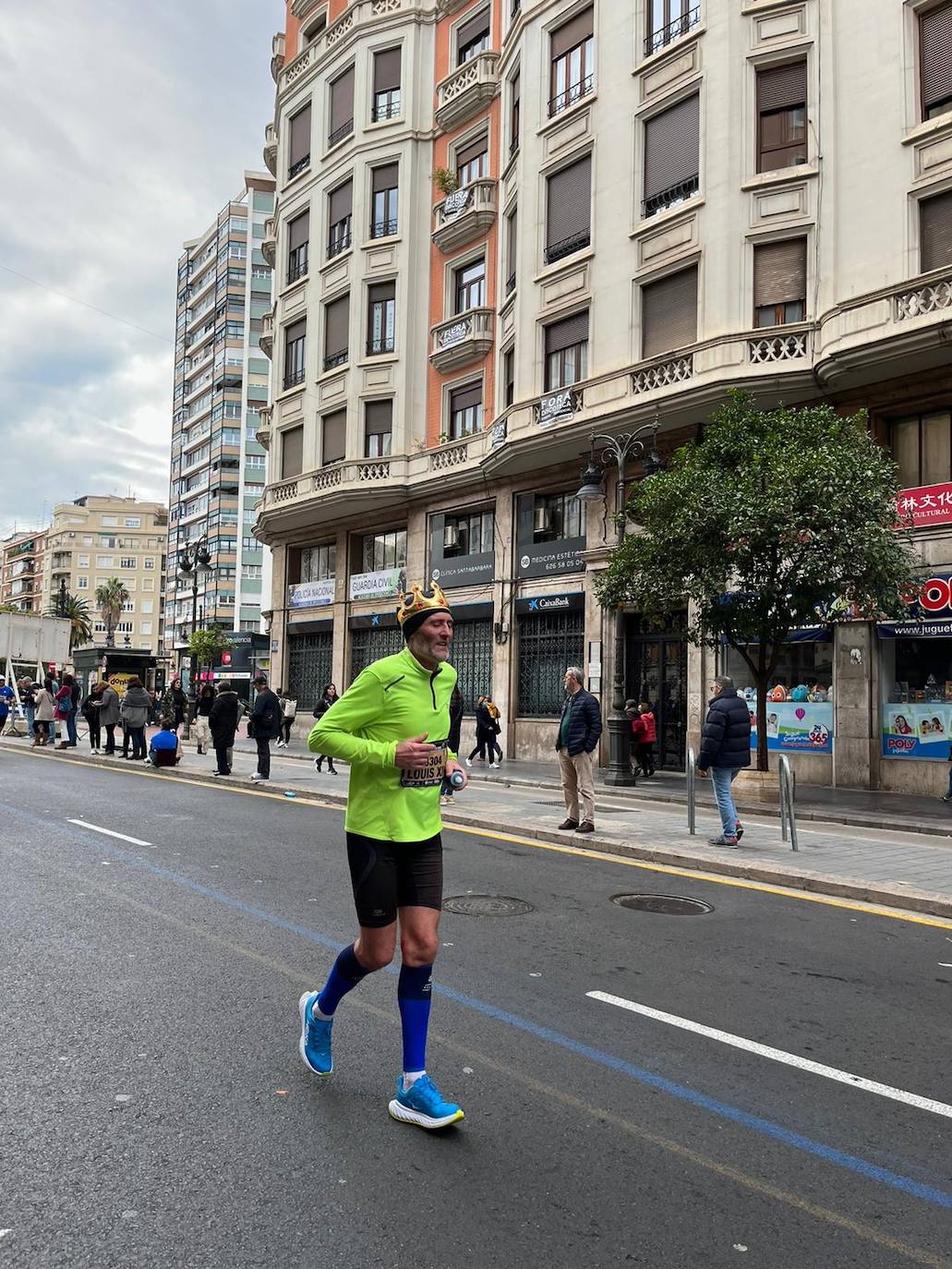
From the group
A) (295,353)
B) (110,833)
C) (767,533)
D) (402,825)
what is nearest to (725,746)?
(767,533)

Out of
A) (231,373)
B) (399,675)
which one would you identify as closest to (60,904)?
(399,675)

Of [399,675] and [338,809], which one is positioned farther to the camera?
[338,809]

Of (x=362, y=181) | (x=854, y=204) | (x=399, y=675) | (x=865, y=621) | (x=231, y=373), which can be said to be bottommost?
(x=399, y=675)

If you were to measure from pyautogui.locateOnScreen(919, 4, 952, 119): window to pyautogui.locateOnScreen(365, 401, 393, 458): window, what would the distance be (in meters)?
16.2

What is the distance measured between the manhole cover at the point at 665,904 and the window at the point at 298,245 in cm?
2974

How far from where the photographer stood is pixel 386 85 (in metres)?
30.1

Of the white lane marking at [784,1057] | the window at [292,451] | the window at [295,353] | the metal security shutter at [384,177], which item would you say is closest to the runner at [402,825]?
the white lane marking at [784,1057]

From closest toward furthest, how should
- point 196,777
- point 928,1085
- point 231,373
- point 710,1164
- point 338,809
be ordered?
point 710,1164 → point 928,1085 → point 338,809 → point 196,777 → point 231,373

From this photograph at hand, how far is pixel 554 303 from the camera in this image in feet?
75.9

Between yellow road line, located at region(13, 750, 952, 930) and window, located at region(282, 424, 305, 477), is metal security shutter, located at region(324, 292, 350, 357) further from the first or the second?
yellow road line, located at region(13, 750, 952, 930)

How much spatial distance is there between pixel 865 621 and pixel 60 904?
581 inches

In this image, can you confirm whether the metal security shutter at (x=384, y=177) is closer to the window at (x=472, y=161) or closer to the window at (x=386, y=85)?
the window at (x=386, y=85)

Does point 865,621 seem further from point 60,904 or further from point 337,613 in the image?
point 337,613

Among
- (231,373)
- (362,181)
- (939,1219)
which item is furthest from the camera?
(231,373)
